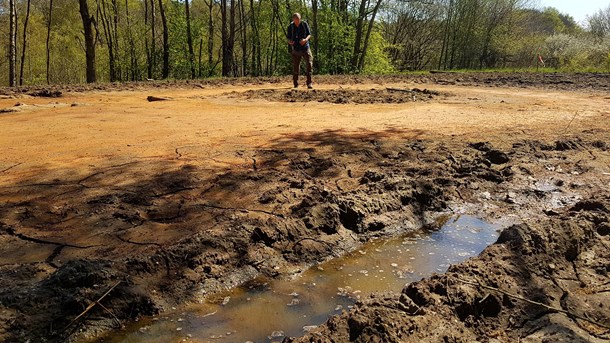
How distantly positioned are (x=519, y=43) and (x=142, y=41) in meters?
27.5

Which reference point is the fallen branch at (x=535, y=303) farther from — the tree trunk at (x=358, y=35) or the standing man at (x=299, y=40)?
the tree trunk at (x=358, y=35)

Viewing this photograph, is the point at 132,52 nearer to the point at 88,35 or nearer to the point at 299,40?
the point at 88,35

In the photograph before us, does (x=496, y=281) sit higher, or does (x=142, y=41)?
(x=142, y=41)

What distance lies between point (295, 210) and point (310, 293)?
3.32ft

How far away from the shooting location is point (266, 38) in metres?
32.9

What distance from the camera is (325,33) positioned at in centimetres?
2492

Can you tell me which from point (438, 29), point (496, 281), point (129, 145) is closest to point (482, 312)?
point (496, 281)

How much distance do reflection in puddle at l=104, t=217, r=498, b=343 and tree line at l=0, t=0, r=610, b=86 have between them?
1532 centimetres

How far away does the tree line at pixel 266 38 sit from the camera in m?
24.9

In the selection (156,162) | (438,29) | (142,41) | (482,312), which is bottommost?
(482,312)

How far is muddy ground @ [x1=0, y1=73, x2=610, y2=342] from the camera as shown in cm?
243

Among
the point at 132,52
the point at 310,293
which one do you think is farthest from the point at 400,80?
the point at 132,52

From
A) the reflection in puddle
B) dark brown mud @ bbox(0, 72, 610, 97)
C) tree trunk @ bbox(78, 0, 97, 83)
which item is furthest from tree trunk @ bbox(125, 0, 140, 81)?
the reflection in puddle

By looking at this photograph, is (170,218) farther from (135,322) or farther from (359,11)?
(359,11)
